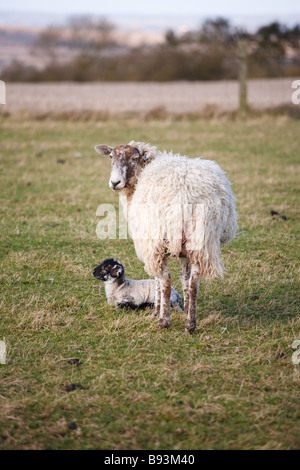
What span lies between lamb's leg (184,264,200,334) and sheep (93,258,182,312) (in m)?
0.66

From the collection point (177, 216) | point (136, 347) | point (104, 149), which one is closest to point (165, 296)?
point (136, 347)

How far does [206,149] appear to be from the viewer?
49.0 feet

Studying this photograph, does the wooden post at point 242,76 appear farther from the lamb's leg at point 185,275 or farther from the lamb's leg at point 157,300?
the lamb's leg at point 157,300

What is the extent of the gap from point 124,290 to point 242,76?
17345 mm

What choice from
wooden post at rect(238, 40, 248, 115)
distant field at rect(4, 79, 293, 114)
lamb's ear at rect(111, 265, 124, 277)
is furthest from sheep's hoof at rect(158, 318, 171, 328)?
distant field at rect(4, 79, 293, 114)

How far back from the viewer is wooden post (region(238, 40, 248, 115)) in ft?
67.7

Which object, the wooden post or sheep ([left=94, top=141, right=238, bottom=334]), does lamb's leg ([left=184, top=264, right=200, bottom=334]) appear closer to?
sheep ([left=94, top=141, right=238, bottom=334])

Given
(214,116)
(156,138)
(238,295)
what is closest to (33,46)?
(214,116)

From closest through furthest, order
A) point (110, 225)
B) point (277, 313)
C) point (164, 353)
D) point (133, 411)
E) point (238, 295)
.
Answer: point (133, 411), point (164, 353), point (277, 313), point (238, 295), point (110, 225)

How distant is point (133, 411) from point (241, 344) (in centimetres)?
151

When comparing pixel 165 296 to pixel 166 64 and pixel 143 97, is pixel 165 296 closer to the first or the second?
pixel 143 97

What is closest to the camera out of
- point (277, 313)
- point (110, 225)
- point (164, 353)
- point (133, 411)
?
point (133, 411)
